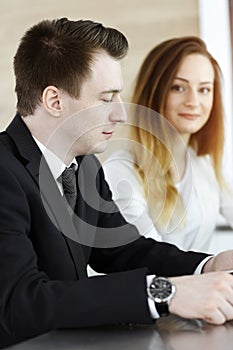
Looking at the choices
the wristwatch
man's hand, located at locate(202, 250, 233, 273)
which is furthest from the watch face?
man's hand, located at locate(202, 250, 233, 273)

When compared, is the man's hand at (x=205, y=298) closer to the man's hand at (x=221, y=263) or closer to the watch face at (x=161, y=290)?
the watch face at (x=161, y=290)

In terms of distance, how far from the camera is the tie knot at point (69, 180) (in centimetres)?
182

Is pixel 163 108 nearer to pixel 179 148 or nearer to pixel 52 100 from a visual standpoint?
pixel 179 148

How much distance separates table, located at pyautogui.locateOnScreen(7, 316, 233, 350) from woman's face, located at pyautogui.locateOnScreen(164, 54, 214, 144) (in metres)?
1.60

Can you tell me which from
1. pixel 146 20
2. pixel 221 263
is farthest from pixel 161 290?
pixel 146 20

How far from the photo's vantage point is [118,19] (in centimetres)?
354

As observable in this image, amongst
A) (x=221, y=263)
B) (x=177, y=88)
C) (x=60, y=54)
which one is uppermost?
(x=60, y=54)

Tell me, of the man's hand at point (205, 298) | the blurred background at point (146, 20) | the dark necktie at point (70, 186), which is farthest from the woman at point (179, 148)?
the man's hand at point (205, 298)

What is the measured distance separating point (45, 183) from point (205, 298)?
49cm

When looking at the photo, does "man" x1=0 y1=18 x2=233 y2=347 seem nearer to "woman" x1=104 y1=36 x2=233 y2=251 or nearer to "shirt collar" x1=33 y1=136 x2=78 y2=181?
"shirt collar" x1=33 y1=136 x2=78 y2=181

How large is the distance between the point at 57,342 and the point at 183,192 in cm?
A: 156

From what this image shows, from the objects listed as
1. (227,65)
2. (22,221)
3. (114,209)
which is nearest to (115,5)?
(227,65)

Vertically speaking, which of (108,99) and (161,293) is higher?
(108,99)

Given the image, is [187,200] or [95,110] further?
[187,200]
